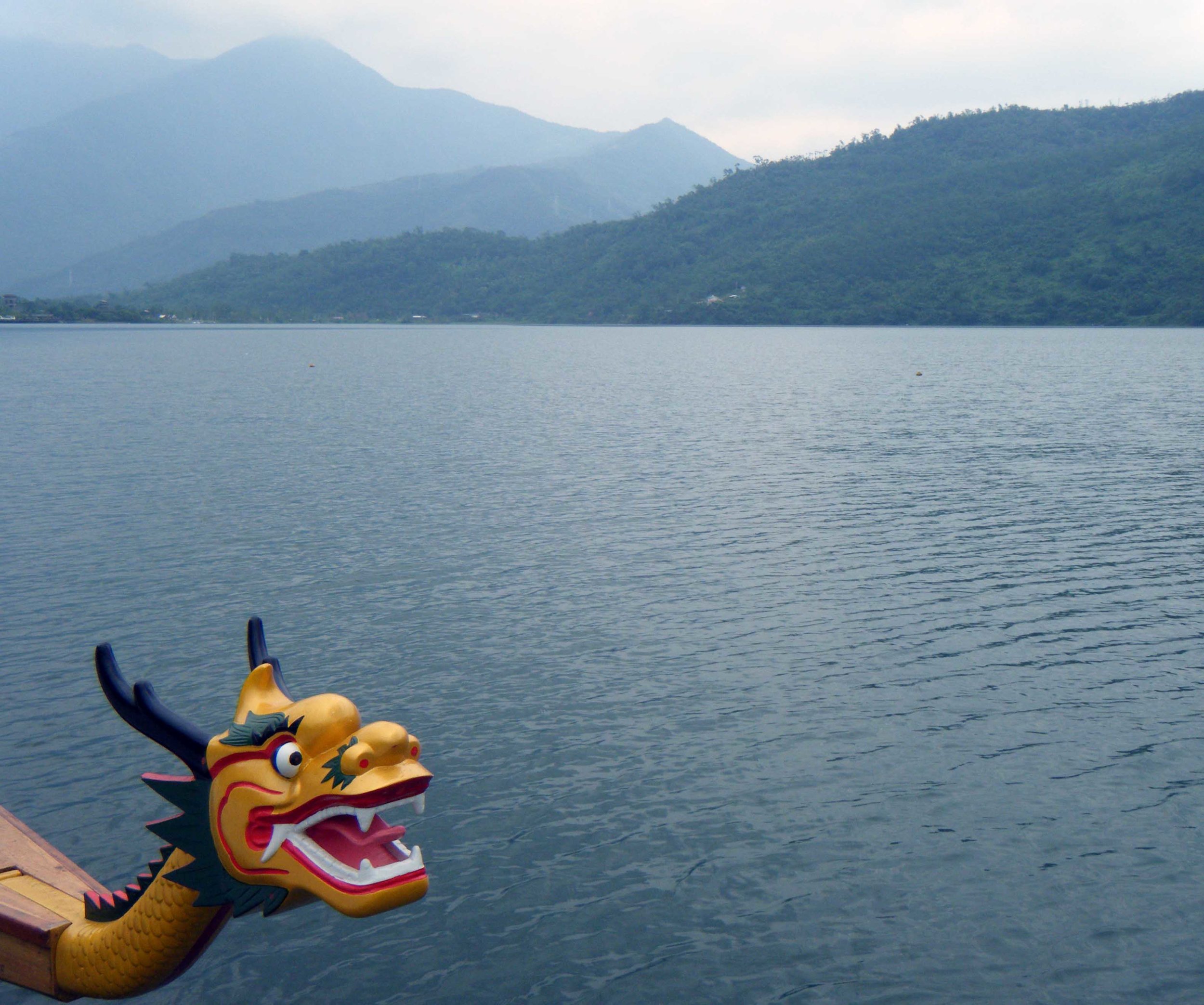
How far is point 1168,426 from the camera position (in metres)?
57.7

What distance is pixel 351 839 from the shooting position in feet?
23.2

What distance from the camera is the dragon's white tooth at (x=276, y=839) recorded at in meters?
7.09

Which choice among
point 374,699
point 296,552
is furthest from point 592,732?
point 296,552

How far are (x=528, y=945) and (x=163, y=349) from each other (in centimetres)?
16357

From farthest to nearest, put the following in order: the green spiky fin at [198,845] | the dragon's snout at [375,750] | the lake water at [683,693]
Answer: the lake water at [683,693]
the green spiky fin at [198,845]
the dragon's snout at [375,750]

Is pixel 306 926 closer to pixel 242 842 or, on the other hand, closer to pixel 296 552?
pixel 242 842

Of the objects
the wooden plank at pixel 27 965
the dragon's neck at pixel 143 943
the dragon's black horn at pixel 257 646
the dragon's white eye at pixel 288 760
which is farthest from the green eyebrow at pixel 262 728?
the wooden plank at pixel 27 965

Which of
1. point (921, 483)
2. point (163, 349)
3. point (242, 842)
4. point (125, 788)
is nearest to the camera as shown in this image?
point (242, 842)

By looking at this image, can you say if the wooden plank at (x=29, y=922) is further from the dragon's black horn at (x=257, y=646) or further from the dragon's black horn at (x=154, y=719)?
the dragon's black horn at (x=257, y=646)

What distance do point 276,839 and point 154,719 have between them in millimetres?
1513

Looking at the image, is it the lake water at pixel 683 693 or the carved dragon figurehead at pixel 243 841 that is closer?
the carved dragon figurehead at pixel 243 841

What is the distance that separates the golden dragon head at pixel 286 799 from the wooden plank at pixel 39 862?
3.02 meters

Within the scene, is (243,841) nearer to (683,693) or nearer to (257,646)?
(257,646)

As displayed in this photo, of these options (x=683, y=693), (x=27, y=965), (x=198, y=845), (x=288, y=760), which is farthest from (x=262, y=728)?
(x=683, y=693)
